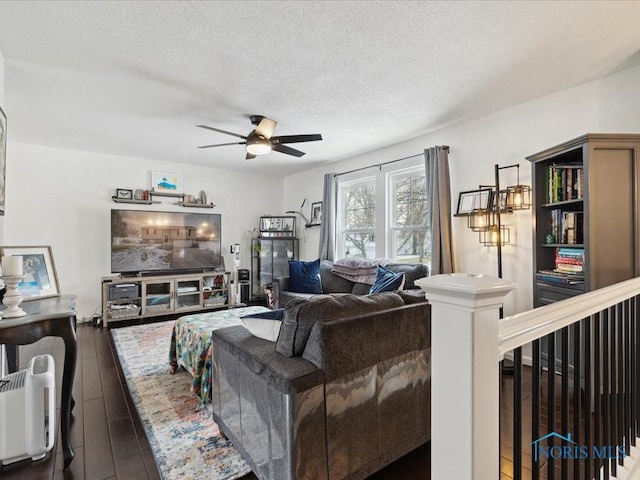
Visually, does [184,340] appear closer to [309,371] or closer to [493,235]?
[309,371]

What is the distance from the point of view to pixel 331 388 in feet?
4.80

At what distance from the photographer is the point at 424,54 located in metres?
2.26

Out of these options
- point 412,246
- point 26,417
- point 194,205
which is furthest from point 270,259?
point 26,417

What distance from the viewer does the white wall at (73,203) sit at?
14.4ft

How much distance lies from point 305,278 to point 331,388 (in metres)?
3.07

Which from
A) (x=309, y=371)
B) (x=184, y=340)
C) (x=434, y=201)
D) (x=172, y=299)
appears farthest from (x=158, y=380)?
(x=434, y=201)

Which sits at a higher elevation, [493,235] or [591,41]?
[591,41]

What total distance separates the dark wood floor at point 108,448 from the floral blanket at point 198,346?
1.39 feet

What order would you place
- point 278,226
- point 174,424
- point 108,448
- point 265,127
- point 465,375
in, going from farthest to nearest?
point 278,226, point 265,127, point 174,424, point 108,448, point 465,375

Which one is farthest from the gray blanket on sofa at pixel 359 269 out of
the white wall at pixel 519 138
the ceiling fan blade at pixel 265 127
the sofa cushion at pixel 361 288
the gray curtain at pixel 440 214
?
the ceiling fan blade at pixel 265 127

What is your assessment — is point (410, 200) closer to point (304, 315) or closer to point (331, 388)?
point (304, 315)

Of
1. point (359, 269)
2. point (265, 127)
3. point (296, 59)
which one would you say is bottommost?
point (359, 269)

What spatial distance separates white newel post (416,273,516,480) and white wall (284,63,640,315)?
2841 mm

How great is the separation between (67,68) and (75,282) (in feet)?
11.3
